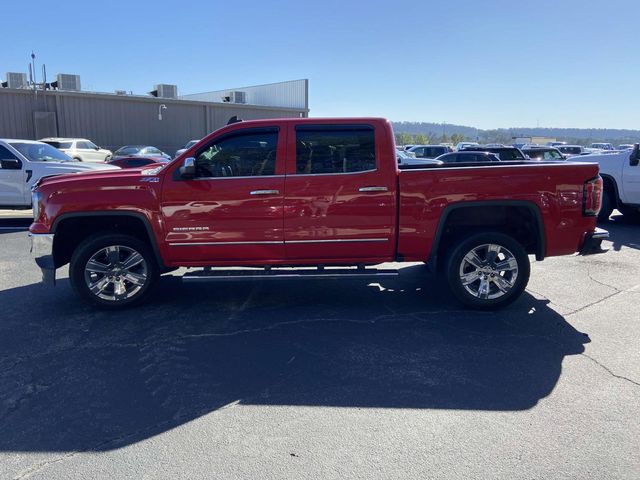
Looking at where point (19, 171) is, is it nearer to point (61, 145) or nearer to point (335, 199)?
point (335, 199)

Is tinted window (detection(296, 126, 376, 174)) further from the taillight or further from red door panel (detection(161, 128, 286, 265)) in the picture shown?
the taillight

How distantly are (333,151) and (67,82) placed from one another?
31.6 meters

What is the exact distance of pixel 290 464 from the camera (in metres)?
2.96

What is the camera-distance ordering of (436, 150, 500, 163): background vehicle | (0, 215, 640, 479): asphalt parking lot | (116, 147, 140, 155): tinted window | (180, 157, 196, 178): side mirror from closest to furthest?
(0, 215, 640, 479): asphalt parking lot → (180, 157, 196, 178): side mirror → (436, 150, 500, 163): background vehicle → (116, 147, 140, 155): tinted window

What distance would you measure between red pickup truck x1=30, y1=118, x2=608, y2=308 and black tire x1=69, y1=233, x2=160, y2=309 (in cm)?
1

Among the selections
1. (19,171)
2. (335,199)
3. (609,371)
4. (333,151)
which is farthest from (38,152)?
(609,371)

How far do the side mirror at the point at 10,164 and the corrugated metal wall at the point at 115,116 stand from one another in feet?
63.7

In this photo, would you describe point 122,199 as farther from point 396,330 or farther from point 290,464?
point 290,464

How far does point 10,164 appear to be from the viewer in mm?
10945

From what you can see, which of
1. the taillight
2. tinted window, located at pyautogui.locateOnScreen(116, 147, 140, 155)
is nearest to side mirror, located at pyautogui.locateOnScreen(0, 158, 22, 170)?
the taillight

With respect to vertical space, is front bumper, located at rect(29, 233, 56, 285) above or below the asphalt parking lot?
above

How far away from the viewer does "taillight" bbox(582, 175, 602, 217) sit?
5434 millimetres

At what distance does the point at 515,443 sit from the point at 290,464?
1.39m

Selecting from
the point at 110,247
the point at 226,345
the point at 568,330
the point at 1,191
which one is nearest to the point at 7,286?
the point at 110,247
